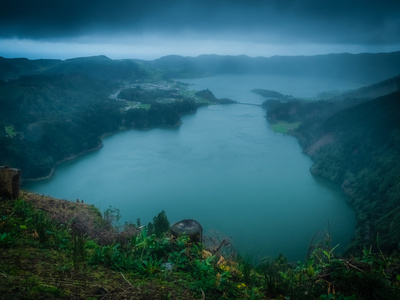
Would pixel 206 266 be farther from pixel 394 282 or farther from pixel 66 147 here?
pixel 66 147

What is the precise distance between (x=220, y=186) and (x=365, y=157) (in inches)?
837

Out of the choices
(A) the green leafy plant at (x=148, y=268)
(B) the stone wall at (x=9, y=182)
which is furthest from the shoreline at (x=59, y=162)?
(A) the green leafy plant at (x=148, y=268)

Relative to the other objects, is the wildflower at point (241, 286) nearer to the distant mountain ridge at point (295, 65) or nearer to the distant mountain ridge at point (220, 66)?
the distant mountain ridge at point (220, 66)

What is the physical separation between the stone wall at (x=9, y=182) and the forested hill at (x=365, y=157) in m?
18.4

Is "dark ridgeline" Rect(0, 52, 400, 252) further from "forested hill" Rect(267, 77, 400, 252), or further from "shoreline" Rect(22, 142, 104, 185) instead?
"shoreline" Rect(22, 142, 104, 185)

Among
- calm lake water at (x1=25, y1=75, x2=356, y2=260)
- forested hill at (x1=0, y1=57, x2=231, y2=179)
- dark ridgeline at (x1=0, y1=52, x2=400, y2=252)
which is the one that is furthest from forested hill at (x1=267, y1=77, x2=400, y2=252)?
forested hill at (x1=0, y1=57, x2=231, y2=179)

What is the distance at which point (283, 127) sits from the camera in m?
58.6

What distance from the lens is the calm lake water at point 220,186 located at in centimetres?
2166

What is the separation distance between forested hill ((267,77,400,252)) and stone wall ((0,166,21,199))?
1838 cm

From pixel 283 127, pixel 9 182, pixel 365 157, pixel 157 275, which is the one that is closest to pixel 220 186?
pixel 365 157

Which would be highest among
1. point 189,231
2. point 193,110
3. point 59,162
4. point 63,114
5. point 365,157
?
point 193,110

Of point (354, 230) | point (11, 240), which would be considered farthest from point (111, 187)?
point (11, 240)

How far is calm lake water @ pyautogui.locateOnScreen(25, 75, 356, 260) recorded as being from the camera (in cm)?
2166

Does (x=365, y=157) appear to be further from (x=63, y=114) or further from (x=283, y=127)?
(x=63, y=114)
